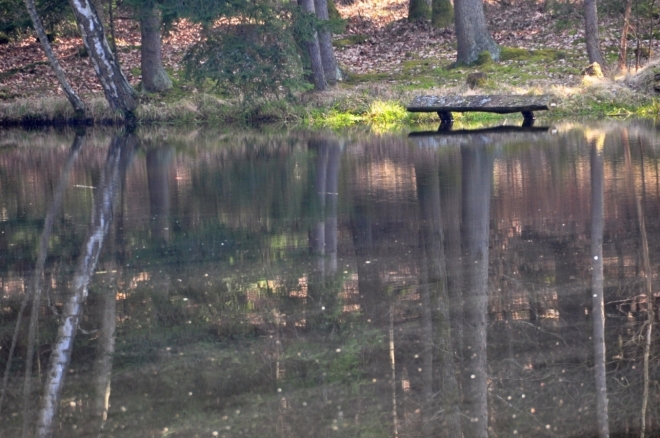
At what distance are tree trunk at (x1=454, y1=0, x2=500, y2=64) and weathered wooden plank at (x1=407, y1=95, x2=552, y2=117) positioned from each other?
7015mm

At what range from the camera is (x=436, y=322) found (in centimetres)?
680

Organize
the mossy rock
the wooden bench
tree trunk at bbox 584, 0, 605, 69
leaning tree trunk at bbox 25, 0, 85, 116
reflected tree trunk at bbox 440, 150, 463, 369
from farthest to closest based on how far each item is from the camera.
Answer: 1. leaning tree trunk at bbox 25, 0, 85, 116
2. tree trunk at bbox 584, 0, 605, 69
3. the mossy rock
4. the wooden bench
5. reflected tree trunk at bbox 440, 150, 463, 369

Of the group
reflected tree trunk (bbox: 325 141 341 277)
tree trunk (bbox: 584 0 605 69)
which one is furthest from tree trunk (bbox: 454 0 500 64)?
reflected tree trunk (bbox: 325 141 341 277)

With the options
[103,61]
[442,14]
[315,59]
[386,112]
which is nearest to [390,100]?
[386,112]

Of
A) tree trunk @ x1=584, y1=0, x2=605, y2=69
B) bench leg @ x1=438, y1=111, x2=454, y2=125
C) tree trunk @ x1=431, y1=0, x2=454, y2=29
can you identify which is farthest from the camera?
tree trunk @ x1=431, y1=0, x2=454, y2=29

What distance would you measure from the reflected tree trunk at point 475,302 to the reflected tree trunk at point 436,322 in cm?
8

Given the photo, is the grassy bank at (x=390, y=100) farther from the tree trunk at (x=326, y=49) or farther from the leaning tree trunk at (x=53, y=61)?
the tree trunk at (x=326, y=49)

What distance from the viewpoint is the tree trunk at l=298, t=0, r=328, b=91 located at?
98.7 feet

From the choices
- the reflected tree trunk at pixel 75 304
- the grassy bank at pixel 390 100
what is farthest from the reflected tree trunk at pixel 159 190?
the grassy bank at pixel 390 100

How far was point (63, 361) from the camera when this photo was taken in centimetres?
639

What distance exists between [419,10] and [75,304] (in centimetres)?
3554

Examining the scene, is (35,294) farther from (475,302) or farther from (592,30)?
(592,30)

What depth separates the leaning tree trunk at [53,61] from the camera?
99.5ft

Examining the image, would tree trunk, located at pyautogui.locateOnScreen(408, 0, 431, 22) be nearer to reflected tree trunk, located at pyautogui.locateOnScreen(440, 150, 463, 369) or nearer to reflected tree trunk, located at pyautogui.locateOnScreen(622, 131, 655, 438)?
reflected tree trunk, located at pyautogui.locateOnScreen(440, 150, 463, 369)
